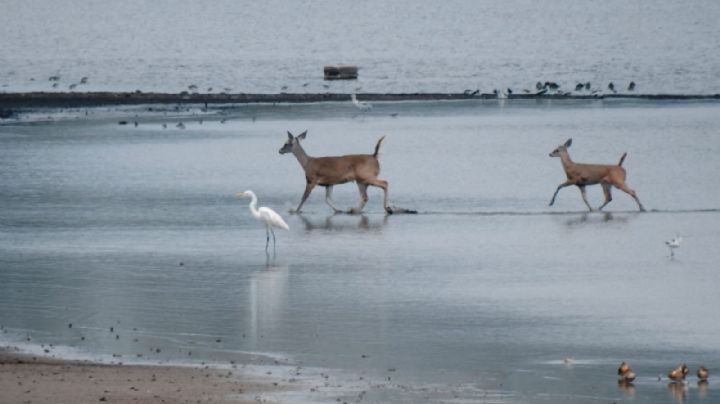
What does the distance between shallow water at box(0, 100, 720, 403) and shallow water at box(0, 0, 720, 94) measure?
28.3m

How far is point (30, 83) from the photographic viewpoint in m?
64.6

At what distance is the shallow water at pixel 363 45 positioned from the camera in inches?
2576

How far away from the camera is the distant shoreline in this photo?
5234cm

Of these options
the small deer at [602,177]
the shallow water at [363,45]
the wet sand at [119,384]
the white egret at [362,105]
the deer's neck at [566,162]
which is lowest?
the wet sand at [119,384]

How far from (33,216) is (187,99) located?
96.2 ft

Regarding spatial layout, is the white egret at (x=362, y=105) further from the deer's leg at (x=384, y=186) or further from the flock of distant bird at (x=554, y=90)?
the deer's leg at (x=384, y=186)

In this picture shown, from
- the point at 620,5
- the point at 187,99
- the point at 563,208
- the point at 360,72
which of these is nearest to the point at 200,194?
the point at 563,208

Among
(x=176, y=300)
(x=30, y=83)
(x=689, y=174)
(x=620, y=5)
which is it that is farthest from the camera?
(x=620, y=5)

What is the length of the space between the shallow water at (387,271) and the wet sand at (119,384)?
480 mm

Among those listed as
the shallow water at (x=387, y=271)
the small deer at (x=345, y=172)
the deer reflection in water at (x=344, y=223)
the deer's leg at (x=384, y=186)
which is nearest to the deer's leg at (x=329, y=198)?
the small deer at (x=345, y=172)

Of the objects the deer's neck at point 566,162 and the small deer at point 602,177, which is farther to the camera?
the deer's neck at point 566,162

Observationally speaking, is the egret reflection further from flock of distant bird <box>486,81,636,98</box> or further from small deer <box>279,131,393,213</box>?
flock of distant bird <box>486,81,636,98</box>

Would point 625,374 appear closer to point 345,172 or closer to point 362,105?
point 345,172

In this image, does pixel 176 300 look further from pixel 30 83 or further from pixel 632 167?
pixel 30 83
